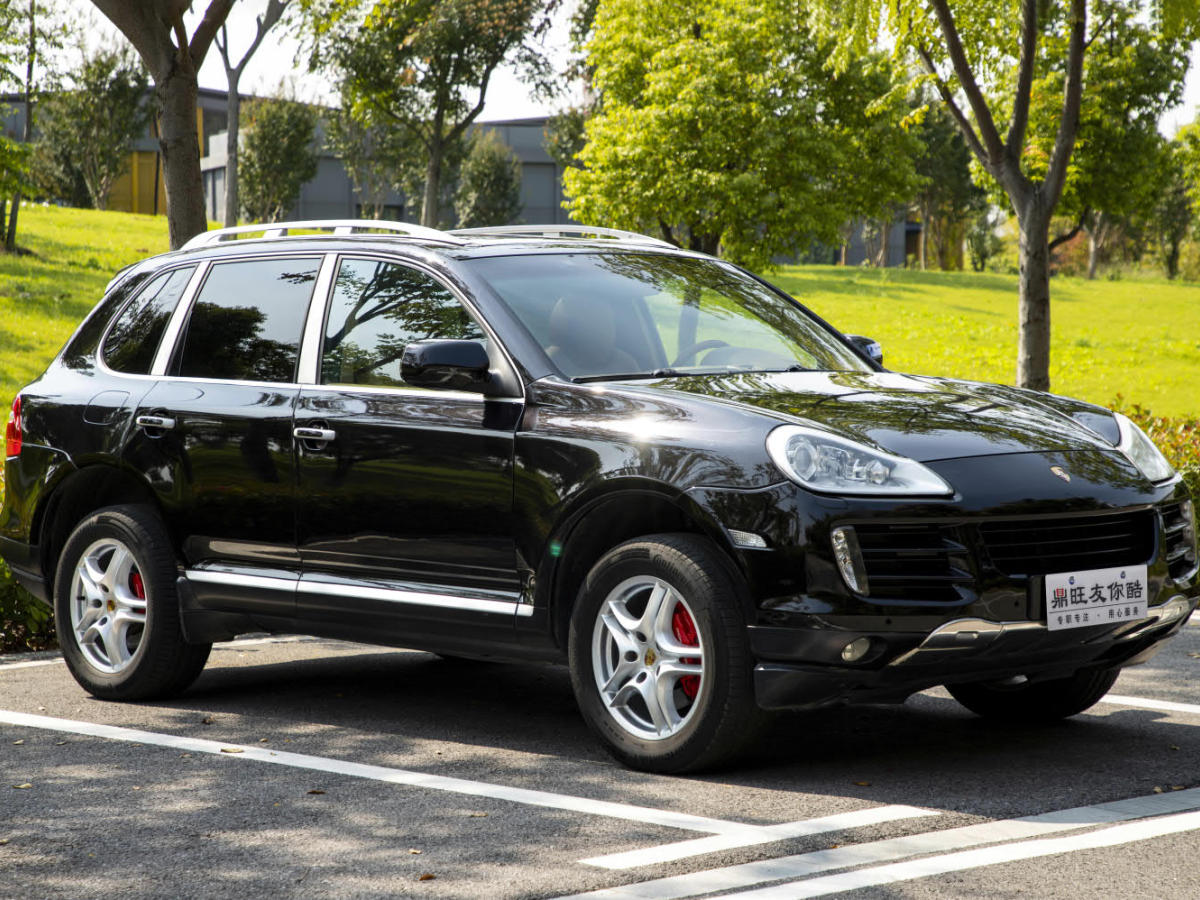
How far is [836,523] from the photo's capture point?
4707mm

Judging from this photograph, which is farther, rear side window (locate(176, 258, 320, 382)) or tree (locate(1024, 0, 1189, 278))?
tree (locate(1024, 0, 1189, 278))

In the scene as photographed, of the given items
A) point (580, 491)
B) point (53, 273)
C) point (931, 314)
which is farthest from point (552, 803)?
point (931, 314)

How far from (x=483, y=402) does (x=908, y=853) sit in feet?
7.27

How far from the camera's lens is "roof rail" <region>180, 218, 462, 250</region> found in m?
6.32

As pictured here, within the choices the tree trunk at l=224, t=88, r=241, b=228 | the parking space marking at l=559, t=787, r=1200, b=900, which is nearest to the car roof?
the parking space marking at l=559, t=787, r=1200, b=900

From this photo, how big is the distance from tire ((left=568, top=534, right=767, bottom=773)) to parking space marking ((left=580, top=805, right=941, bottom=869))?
483mm

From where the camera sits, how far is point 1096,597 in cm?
498

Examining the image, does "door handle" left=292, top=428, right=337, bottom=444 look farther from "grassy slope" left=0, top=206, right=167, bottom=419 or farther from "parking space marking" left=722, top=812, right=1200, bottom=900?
"grassy slope" left=0, top=206, right=167, bottom=419

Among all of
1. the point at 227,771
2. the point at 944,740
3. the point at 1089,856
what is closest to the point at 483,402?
the point at 227,771

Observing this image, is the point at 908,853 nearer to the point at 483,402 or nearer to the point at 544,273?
the point at 483,402

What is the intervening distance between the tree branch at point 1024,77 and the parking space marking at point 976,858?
359 inches

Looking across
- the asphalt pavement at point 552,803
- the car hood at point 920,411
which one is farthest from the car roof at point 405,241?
the asphalt pavement at point 552,803

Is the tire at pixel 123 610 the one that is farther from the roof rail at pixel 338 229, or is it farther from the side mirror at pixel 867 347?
the side mirror at pixel 867 347

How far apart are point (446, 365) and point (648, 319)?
0.95m
